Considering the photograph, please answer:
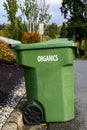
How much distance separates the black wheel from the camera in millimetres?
7281

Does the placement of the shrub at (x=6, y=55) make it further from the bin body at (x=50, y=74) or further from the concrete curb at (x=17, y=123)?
the bin body at (x=50, y=74)

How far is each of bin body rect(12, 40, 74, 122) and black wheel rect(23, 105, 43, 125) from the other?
9 centimetres

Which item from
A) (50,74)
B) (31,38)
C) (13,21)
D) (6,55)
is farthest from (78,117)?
(13,21)

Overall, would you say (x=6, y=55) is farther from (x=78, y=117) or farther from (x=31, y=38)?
(x=31, y=38)

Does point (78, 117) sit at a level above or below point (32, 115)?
below

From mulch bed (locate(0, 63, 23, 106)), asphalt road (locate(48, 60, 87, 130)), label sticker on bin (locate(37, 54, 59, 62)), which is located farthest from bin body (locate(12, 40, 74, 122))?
mulch bed (locate(0, 63, 23, 106))

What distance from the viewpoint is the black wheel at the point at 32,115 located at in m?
7.28

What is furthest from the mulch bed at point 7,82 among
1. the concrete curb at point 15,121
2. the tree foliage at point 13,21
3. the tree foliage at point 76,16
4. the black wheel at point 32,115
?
the tree foliage at point 76,16

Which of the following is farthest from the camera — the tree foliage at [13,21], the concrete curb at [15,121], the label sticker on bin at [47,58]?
the tree foliage at [13,21]

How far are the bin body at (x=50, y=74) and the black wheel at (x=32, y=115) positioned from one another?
86 mm

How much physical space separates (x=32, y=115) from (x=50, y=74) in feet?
2.33

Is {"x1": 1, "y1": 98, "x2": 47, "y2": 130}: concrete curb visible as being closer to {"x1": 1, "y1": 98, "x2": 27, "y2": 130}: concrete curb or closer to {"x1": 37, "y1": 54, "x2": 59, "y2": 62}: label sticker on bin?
{"x1": 1, "y1": 98, "x2": 27, "y2": 130}: concrete curb

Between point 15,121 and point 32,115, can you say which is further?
point 32,115

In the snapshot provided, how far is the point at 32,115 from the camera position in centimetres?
732
